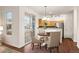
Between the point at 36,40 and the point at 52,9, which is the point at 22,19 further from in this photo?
the point at 52,9

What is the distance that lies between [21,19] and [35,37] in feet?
1.34

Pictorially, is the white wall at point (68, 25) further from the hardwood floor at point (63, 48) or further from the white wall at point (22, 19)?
the white wall at point (22, 19)

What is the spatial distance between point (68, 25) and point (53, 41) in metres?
0.40

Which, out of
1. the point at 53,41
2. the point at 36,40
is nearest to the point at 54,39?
the point at 53,41

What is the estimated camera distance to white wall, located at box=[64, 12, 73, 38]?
185 centimetres

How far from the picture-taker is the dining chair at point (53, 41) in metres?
1.88

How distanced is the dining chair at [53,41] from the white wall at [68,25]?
16 centimetres

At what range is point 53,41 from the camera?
191 cm

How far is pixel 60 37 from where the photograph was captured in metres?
1.88

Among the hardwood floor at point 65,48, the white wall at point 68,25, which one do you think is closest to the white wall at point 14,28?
the hardwood floor at point 65,48

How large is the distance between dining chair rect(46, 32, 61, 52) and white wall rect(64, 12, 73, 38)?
156 mm

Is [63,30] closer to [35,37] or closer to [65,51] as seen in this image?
[65,51]
